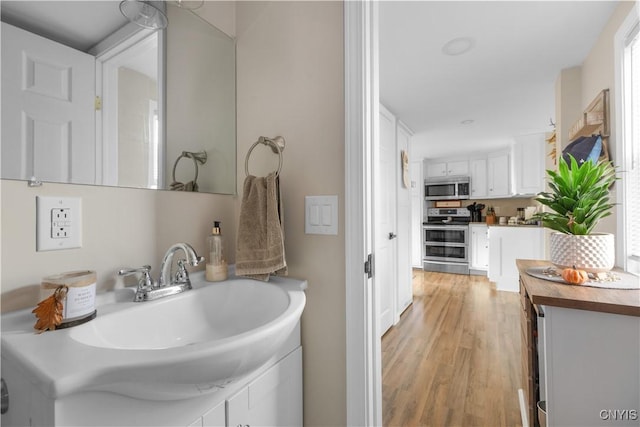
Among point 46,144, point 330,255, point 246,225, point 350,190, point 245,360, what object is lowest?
point 245,360

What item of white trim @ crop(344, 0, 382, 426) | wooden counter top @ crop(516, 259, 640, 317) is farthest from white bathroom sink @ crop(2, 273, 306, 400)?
wooden counter top @ crop(516, 259, 640, 317)

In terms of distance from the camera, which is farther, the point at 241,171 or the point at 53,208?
the point at 241,171

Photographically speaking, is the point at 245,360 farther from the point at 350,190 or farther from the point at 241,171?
the point at 241,171

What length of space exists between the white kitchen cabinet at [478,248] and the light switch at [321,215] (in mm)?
4569

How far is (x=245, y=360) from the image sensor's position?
563mm

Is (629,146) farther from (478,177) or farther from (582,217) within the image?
(478,177)

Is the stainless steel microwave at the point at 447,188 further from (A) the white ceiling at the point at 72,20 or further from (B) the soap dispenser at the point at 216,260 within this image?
(A) the white ceiling at the point at 72,20

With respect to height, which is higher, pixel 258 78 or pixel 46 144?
pixel 258 78

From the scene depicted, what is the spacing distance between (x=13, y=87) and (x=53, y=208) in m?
0.29

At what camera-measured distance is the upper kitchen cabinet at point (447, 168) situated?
5246 millimetres

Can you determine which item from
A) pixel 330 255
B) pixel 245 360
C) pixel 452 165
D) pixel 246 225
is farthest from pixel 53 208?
pixel 452 165

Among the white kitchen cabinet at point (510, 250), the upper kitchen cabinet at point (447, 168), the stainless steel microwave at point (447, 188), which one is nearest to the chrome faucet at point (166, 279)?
the white kitchen cabinet at point (510, 250)

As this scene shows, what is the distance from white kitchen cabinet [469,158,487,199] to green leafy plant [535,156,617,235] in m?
4.12

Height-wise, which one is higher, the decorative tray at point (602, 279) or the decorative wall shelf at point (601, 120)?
the decorative wall shelf at point (601, 120)
